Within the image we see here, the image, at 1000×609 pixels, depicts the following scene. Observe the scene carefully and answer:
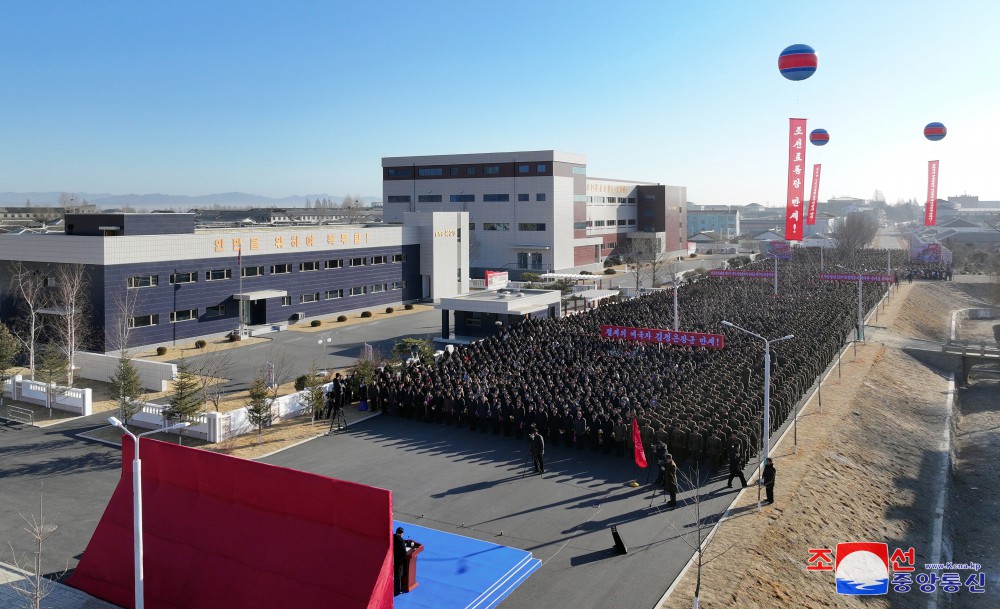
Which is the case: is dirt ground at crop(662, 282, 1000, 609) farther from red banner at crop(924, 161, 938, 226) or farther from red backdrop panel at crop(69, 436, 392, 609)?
red banner at crop(924, 161, 938, 226)

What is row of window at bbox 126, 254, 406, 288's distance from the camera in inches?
1447

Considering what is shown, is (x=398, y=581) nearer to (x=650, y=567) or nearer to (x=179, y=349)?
(x=650, y=567)

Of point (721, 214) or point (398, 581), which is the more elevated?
point (721, 214)

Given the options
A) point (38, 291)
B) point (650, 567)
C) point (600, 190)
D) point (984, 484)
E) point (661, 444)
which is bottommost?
point (984, 484)

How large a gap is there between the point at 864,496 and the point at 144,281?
106ft

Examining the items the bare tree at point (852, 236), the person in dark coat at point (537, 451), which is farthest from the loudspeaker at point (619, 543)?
the bare tree at point (852, 236)

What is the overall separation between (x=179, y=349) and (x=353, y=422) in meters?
16.7

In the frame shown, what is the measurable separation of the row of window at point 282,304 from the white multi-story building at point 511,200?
23.4 metres

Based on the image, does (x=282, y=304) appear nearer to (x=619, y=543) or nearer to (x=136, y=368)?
(x=136, y=368)

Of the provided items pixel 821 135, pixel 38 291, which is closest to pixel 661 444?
pixel 38 291

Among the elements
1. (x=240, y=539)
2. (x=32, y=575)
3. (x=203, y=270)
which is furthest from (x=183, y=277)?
(x=240, y=539)

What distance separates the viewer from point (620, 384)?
25438 mm

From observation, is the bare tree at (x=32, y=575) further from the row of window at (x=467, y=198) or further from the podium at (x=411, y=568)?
the row of window at (x=467, y=198)

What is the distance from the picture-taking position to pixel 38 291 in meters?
36.3
